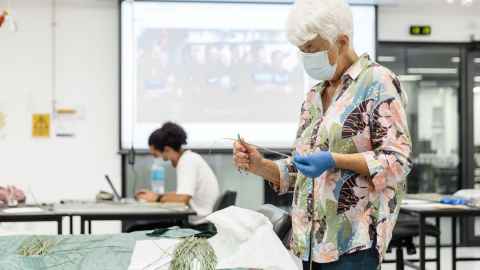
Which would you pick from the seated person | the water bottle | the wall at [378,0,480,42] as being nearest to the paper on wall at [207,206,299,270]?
the seated person

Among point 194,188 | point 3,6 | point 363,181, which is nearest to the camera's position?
point 363,181

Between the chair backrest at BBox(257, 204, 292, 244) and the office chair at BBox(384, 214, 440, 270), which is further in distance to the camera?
the office chair at BBox(384, 214, 440, 270)

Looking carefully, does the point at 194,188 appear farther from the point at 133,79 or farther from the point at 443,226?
the point at 443,226

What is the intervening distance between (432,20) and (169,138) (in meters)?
3.53

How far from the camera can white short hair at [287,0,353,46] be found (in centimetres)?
162

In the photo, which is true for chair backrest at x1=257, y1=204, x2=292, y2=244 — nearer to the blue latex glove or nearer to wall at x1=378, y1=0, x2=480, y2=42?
the blue latex glove

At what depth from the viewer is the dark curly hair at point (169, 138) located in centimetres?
441

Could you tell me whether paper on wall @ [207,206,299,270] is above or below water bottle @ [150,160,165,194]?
above

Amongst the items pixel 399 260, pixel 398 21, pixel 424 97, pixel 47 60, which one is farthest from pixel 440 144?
pixel 47 60

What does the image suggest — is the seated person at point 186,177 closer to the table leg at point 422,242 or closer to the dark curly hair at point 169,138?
the dark curly hair at point 169,138

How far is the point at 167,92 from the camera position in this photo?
20.3ft

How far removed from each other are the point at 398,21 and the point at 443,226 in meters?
2.17

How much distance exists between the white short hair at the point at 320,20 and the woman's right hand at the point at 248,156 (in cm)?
34

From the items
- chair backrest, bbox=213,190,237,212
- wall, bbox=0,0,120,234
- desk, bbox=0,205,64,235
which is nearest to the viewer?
desk, bbox=0,205,64,235
